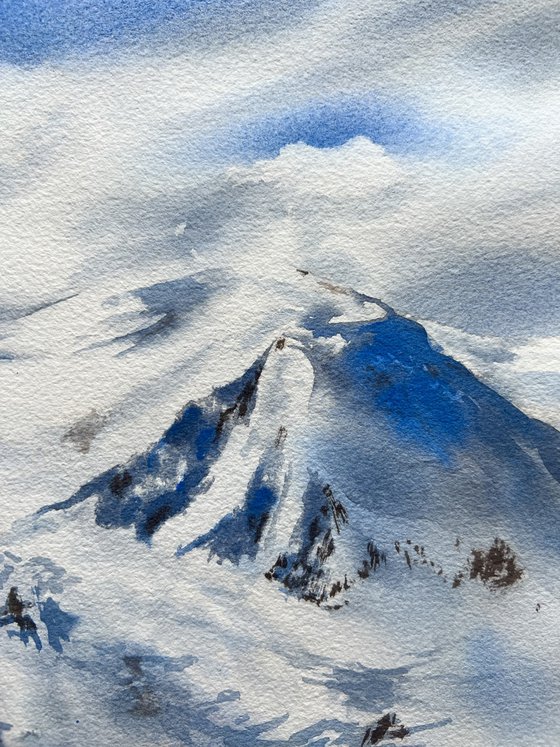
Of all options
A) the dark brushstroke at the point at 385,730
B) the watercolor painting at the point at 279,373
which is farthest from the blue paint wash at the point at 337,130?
the dark brushstroke at the point at 385,730

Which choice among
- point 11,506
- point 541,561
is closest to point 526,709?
point 541,561

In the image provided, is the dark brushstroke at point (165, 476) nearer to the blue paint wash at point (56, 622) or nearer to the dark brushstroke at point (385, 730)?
the blue paint wash at point (56, 622)


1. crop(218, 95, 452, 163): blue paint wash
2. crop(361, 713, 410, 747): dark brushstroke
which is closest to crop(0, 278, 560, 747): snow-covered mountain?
crop(361, 713, 410, 747): dark brushstroke

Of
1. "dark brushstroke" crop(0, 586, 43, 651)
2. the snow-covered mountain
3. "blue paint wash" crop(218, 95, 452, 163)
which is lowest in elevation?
"dark brushstroke" crop(0, 586, 43, 651)

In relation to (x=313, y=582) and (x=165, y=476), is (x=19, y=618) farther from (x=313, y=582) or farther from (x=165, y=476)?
(x=313, y=582)

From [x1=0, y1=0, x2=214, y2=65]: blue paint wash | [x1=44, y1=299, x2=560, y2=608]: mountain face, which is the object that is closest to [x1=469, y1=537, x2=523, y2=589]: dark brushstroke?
[x1=44, y1=299, x2=560, y2=608]: mountain face

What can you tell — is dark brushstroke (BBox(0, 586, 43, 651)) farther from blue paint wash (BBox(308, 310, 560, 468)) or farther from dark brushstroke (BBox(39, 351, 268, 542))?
blue paint wash (BBox(308, 310, 560, 468))

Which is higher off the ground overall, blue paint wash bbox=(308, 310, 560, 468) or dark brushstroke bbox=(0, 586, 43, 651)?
blue paint wash bbox=(308, 310, 560, 468)
